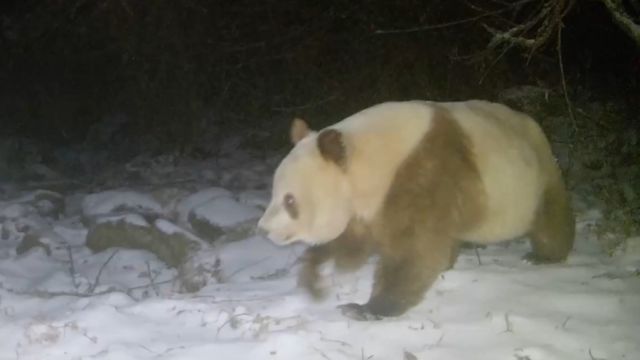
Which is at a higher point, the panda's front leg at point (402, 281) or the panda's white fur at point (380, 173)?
the panda's white fur at point (380, 173)

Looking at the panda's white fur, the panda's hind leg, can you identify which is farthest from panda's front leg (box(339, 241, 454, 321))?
the panda's hind leg

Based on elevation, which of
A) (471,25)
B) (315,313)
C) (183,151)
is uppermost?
(471,25)

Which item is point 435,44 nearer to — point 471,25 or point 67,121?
point 471,25

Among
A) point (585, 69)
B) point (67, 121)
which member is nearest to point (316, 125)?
point (585, 69)

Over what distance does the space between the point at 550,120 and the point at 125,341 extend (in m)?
6.22

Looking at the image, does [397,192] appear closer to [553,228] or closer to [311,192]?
[311,192]

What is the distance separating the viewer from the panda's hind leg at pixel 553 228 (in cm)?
577

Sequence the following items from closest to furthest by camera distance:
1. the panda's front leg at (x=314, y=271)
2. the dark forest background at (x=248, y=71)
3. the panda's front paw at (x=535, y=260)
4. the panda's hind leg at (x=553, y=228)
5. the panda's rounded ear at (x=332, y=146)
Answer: the panda's rounded ear at (x=332, y=146) → the panda's front leg at (x=314, y=271) → the panda's hind leg at (x=553, y=228) → the panda's front paw at (x=535, y=260) → the dark forest background at (x=248, y=71)

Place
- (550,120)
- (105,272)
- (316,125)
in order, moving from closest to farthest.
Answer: (105,272)
(550,120)
(316,125)

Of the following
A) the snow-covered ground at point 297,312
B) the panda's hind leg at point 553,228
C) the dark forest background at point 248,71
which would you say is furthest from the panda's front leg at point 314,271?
the dark forest background at point 248,71

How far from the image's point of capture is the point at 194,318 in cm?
520

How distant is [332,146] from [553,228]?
6.49 feet

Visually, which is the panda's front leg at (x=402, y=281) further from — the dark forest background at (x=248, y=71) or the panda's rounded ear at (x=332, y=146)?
the dark forest background at (x=248, y=71)

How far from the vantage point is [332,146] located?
15.7 ft
